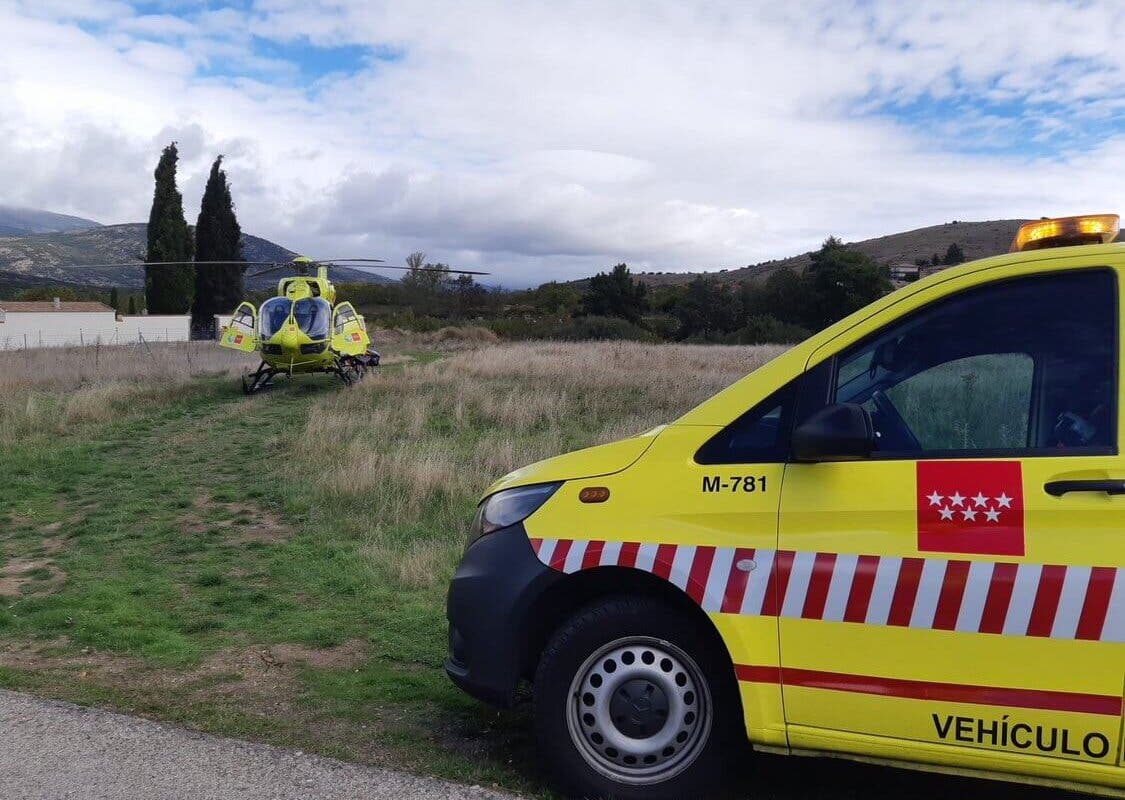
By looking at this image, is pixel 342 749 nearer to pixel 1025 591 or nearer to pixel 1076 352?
pixel 1025 591

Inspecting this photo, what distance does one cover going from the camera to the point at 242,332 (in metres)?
21.5

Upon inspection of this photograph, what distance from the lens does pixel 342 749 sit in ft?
13.2

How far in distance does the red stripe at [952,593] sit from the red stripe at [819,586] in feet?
→ 1.13

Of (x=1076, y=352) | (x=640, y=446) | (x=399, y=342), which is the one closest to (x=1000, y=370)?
(x=1076, y=352)

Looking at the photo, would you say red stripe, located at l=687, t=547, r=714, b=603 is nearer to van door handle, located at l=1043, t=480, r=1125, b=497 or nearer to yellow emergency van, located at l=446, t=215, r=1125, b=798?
yellow emergency van, located at l=446, t=215, r=1125, b=798

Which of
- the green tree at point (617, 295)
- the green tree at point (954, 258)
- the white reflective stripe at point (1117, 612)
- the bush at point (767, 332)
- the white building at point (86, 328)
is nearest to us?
the white reflective stripe at point (1117, 612)

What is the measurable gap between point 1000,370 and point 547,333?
43.6 meters

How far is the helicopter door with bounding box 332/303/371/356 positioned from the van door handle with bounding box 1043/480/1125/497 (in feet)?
64.0

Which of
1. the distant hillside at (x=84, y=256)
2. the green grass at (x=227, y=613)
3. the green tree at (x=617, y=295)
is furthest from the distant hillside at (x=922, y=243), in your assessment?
the distant hillside at (x=84, y=256)

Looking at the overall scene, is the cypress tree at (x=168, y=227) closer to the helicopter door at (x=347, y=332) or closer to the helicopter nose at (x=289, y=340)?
the helicopter door at (x=347, y=332)

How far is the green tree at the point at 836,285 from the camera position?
2948 cm

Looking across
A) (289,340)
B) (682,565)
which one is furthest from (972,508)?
(289,340)

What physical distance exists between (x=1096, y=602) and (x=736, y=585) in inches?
42.5

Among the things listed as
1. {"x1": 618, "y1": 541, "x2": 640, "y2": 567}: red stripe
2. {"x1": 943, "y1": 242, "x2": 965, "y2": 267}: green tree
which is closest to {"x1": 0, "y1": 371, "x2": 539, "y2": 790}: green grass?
{"x1": 618, "y1": 541, "x2": 640, "y2": 567}: red stripe
